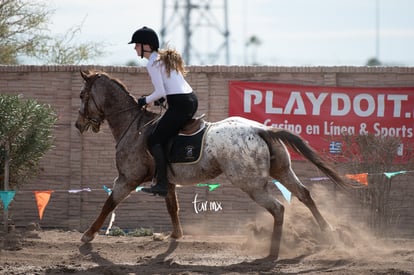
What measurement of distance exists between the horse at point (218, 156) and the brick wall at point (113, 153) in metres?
2.89

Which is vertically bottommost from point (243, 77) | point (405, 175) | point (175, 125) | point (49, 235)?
point (49, 235)

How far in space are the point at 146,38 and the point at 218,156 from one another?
1.89 meters

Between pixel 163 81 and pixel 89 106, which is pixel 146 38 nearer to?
pixel 163 81

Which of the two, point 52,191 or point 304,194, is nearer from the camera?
point 304,194

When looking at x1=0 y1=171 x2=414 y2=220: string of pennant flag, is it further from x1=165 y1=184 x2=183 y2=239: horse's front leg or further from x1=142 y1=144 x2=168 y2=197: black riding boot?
x1=142 y1=144 x2=168 y2=197: black riding boot

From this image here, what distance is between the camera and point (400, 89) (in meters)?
14.0

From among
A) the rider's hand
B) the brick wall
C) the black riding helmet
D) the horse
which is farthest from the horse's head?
the brick wall

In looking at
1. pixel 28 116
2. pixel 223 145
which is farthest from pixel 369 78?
pixel 28 116

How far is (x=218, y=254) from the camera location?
10.4 metres

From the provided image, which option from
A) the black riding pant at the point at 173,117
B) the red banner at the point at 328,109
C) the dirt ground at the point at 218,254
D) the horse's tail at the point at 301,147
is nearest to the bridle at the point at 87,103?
the black riding pant at the point at 173,117

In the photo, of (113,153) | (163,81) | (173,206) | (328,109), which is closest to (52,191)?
(173,206)

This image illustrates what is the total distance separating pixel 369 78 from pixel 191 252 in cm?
550

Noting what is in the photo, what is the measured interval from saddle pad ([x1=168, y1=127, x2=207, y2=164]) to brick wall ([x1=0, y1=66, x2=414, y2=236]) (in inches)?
151

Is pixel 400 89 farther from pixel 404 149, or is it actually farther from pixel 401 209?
pixel 401 209
